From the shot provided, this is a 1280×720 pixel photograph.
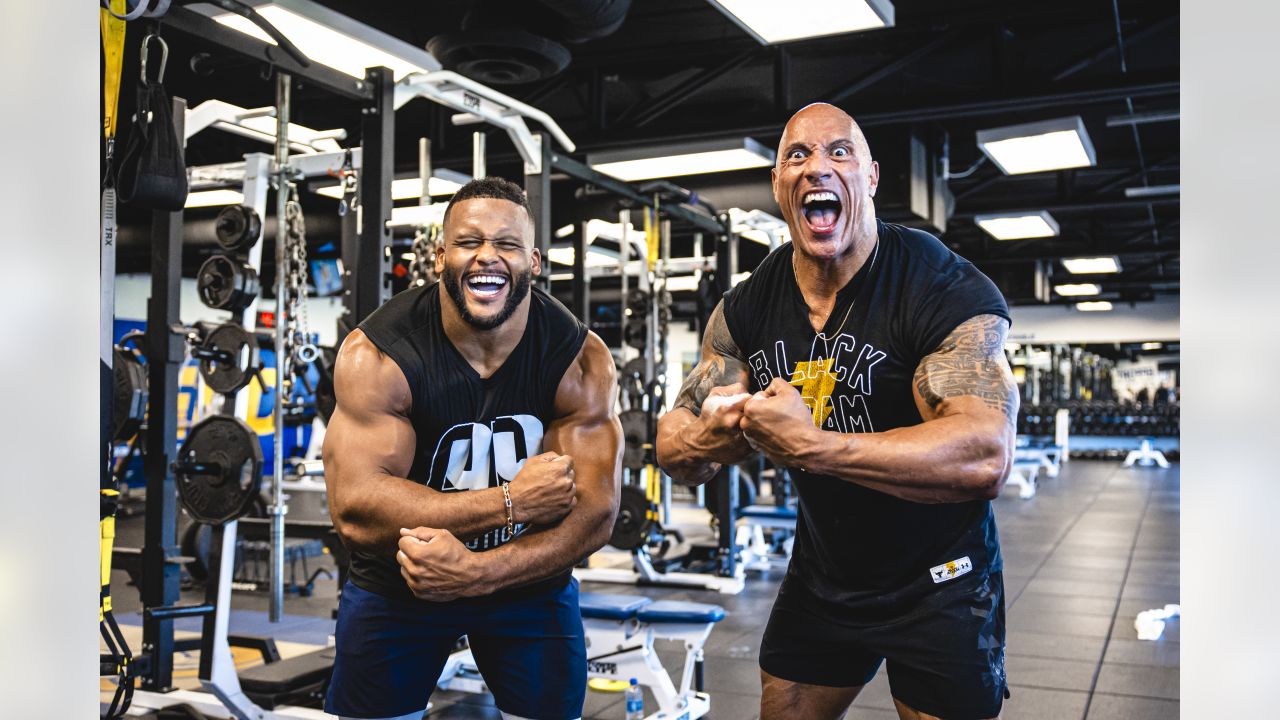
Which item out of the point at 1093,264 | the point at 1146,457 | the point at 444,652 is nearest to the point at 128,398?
the point at 444,652

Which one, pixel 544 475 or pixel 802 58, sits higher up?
pixel 802 58

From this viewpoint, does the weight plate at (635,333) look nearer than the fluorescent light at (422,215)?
No

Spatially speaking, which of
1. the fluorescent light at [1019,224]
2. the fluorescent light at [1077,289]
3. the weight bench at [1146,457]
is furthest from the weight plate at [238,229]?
the weight bench at [1146,457]

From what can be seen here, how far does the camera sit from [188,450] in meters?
3.74

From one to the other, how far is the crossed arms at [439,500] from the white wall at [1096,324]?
1657 centimetres

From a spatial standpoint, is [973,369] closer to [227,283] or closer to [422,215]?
[227,283]

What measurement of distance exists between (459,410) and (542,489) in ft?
0.82

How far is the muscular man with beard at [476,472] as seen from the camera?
1.84 meters

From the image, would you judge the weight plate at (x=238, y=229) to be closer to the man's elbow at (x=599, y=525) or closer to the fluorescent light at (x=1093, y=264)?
the man's elbow at (x=599, y=525)

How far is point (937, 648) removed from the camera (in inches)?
66.8

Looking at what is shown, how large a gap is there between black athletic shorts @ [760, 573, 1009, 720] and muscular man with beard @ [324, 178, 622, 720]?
0.47m

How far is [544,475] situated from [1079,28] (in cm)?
561
